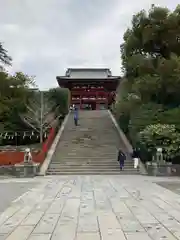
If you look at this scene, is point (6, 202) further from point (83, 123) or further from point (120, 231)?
point (83, 123)

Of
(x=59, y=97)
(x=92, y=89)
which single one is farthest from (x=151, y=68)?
(x=92, y=89)

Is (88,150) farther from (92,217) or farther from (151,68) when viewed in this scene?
(92,217)

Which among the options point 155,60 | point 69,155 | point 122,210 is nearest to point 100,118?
point 155,60

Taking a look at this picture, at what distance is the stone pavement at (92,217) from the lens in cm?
604

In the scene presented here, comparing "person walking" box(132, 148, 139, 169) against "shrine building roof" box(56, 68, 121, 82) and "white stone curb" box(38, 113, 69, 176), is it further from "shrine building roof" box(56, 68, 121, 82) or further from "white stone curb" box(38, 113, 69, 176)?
"shrine building roof" box(56, 68, 121, 82)

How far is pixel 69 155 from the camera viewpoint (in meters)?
24.5

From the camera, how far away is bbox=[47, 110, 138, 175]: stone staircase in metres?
21.4

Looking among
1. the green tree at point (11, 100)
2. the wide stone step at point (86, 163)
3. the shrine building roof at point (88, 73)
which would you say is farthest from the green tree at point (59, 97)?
the wide stone step at point (86, 163)

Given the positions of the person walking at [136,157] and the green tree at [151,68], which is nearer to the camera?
the person walking at [136,157]

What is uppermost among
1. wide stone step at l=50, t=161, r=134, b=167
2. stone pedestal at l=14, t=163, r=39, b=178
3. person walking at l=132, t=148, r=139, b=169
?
person walking at l=132, t=148, r=139, b=169

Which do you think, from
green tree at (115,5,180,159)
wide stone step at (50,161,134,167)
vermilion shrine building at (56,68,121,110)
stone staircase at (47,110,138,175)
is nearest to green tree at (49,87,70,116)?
stone staircase at (47,110,138,175)

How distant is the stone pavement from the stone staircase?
392 inches

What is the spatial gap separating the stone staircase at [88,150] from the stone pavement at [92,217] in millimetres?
9967

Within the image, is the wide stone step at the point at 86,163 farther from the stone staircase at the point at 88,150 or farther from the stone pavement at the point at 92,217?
the stone pavement at the point at 92,217
